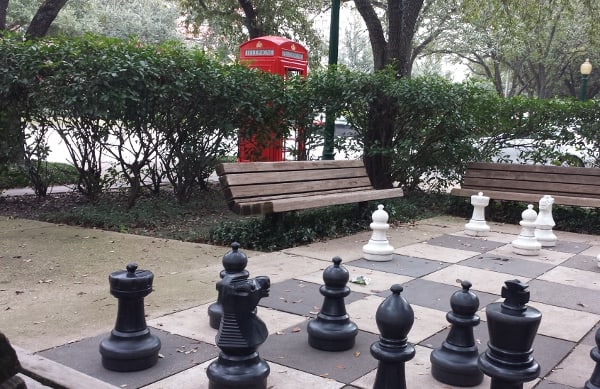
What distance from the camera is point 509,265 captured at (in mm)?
6410

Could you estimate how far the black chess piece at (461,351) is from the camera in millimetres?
3314

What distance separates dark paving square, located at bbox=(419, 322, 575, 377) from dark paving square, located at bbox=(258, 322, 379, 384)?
412 millimetres

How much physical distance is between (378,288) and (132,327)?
8.13 feet

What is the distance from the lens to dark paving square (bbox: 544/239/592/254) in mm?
Result: 7481

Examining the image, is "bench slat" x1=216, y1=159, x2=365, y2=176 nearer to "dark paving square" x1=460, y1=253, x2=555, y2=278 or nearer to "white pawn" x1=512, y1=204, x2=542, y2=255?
"dark paving square" x1=460, y1=253, x2=555, y2=278

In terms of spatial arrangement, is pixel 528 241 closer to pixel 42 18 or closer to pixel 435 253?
pixel 435 253

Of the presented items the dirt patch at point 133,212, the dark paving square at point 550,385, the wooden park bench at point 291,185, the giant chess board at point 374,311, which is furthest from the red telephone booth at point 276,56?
the dark paving square at point 550,385

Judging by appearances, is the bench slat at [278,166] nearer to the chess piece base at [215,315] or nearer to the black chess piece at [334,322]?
the chess piece base at [215,315]

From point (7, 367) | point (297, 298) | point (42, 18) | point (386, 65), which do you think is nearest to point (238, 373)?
point (7, 367)

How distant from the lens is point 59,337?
12.8ft

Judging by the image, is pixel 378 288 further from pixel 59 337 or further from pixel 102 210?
pixel 102 210

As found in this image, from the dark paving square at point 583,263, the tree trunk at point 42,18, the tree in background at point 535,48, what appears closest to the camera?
the dark paving square at point 583,263

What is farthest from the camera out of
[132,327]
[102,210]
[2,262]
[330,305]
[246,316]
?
[102,210]

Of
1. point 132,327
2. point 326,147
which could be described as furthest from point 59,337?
point 326,147
